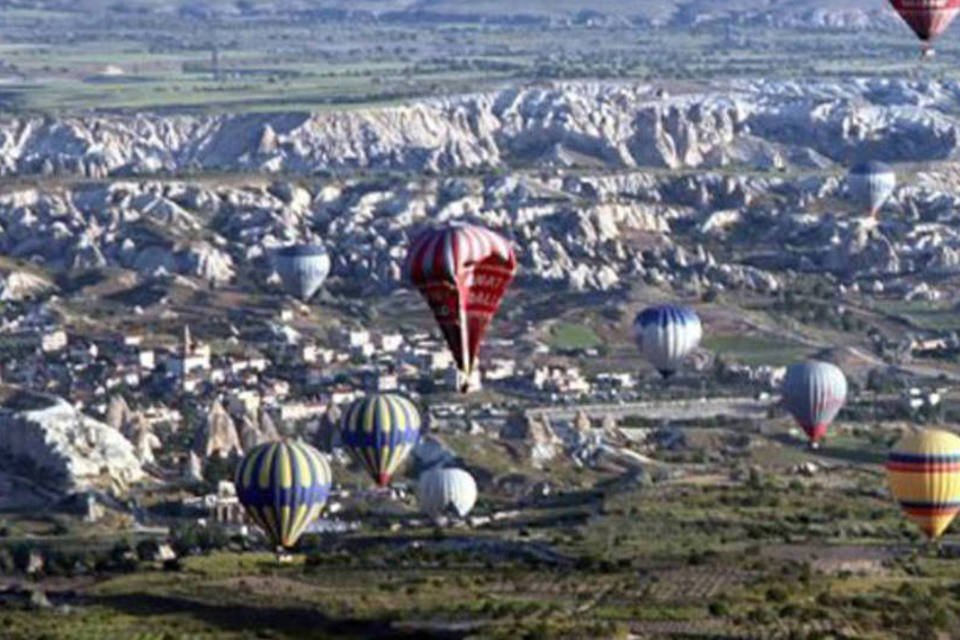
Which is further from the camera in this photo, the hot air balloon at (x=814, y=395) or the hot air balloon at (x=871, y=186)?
the hot air balloon at (x=871, y=186)

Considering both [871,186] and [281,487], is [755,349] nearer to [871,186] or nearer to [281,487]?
[871,186]

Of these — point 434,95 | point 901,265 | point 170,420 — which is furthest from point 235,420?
point 434,95

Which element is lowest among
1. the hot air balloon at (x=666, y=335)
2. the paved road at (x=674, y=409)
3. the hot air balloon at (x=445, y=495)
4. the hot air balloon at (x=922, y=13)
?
the hot air balloon at (x=445, y=495)

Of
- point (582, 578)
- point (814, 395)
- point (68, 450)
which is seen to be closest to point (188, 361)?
point (68, 450)

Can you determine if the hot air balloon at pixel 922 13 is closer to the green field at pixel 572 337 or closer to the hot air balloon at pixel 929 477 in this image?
the hot air balloon at pixel 929 477

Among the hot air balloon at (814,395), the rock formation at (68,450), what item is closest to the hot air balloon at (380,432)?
the rock formation at (68,450)

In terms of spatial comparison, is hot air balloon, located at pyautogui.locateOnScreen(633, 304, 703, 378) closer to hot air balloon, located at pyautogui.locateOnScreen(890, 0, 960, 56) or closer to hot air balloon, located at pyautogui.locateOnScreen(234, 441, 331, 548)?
hot air balloon, located at pyautogui.locateOnScreen(890, 0, 960, 56)
